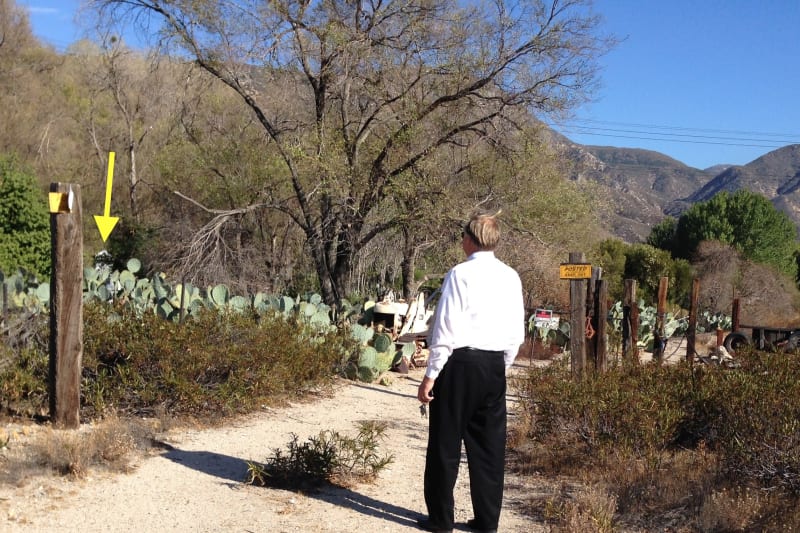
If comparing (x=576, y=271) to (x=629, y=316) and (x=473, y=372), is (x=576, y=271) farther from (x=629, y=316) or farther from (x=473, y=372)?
(x=473, y=372)

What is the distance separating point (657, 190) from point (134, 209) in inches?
5801

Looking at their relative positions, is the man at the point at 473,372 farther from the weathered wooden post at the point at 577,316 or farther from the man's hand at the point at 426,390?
the weathered wooden post at the point at 577,316

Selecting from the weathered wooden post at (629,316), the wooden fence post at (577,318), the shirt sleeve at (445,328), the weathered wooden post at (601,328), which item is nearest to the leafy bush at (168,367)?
the wooden fence post at (577,318)

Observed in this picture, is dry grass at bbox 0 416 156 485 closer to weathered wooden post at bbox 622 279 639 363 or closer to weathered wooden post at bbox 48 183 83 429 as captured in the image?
weathered wooden post at bbox 48 183 83 429

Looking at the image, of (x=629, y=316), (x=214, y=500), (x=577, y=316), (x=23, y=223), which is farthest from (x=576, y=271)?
(x=23, y=223)

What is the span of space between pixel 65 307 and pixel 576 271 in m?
5.11

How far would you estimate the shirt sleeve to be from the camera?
4.67 metres

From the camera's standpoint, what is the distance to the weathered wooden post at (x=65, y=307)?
711cm

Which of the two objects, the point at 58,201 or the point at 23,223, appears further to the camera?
the point at 23,223

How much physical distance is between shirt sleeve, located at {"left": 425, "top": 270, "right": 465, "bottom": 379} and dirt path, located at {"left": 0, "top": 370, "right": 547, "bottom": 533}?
1232 millimetres

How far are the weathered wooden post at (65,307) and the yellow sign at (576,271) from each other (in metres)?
4.84

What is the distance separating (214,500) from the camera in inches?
224

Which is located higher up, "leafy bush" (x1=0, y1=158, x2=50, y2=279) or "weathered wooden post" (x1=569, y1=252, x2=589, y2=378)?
"leafy bush" (x1=0, y1=158, x2=50, y2=279)

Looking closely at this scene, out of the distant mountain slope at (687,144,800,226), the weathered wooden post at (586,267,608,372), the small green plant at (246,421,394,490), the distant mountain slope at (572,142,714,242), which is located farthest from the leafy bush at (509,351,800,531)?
the distant mountain slope at (687,144,800,226)
